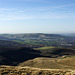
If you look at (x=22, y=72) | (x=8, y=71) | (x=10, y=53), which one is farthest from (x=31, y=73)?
(x=10, y=53)

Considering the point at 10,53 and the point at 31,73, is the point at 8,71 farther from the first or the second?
the point at 10,53

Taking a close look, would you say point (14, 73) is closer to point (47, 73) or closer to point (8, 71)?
point (8, 71)

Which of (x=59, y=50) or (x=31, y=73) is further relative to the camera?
(x=59, y=50)

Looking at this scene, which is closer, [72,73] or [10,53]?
[72,73]

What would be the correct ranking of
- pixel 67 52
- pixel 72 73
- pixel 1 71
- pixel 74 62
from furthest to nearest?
pixel 67 52, pixel 74 62, pixel 1 71, pixel 72 73

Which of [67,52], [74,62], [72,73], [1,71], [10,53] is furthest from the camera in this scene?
[67,52]

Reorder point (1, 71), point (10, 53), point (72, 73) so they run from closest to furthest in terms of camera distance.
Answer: point (72, 73)
point (1, 71)
point (10, 53)

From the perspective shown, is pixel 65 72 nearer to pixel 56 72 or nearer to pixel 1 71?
pixel 56 72

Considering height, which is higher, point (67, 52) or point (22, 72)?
point (22, 72)

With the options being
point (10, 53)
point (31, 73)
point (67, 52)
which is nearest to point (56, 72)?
point (31, 73)
